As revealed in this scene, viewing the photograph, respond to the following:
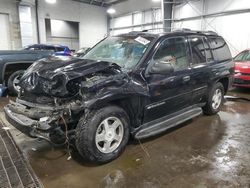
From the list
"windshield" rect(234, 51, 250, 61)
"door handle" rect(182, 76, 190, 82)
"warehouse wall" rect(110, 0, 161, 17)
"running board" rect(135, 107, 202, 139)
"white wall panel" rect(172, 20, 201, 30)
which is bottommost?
"running board" rect(135, 107, 202, 139)

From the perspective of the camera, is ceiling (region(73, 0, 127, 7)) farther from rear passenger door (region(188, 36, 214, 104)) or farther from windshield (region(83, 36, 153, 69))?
windshield (region(83, 36, 153, 69))

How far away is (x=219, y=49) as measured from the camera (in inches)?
177

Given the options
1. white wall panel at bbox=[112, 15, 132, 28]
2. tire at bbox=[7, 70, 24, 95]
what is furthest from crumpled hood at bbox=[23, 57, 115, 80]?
white wall panel at bbox=[112, 15, 132, 28]

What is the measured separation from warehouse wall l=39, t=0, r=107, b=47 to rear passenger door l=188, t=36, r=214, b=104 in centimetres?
1432

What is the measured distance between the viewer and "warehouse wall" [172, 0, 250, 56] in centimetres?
1045

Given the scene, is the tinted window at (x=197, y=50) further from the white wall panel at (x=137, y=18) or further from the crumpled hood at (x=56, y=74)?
the white wall panel at (x=137, y=18)

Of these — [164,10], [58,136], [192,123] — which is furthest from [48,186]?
[164,10]

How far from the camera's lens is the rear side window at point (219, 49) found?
4332 millimetres

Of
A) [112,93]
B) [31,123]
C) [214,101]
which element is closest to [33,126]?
[31,123]

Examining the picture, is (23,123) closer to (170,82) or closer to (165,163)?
(165,163)

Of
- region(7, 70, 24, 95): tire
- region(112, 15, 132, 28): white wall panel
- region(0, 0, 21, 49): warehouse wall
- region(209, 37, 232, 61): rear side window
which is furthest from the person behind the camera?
region(112, 15, 132, 28): white wall panel

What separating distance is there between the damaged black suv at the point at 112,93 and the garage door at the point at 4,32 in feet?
42.0

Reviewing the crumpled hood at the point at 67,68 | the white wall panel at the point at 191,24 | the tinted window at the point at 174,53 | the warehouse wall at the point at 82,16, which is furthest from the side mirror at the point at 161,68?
the warehouse wall at the point at 82,16

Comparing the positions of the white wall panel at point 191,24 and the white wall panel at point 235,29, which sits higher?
the white wall panel at point 191,24
